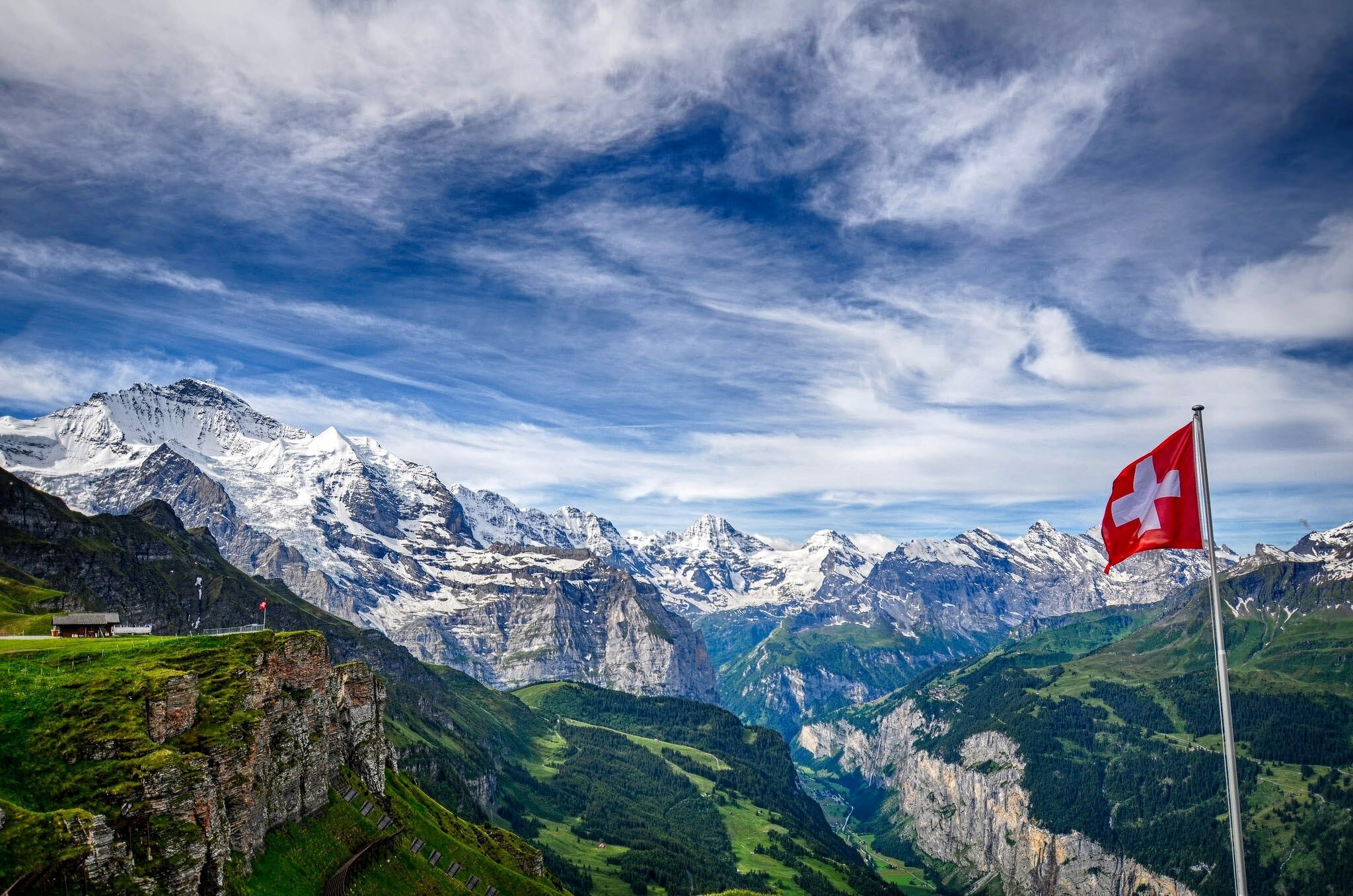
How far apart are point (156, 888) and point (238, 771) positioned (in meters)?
17.2

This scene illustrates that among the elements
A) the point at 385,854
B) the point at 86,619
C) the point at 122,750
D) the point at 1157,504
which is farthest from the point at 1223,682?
the point at 86,619

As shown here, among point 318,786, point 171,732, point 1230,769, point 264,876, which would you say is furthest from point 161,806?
point 1230,769

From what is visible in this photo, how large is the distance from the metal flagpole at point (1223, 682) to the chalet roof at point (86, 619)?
110717mm

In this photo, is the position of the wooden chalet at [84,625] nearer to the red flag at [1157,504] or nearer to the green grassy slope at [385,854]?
the green grassy slope at [385,854]

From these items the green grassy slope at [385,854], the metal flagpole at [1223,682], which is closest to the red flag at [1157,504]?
the metal flagpole at [1223,682]

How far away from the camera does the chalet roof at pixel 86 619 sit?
320ft

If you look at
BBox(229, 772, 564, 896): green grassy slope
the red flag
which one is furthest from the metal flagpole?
BBox(229, 772, 564, 896): green grassy slope

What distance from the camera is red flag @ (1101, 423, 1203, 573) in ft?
129

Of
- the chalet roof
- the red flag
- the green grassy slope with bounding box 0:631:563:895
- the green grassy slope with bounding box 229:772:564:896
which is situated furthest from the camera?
the chalet roof

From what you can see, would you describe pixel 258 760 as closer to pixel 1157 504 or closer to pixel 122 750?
pixel 122 750

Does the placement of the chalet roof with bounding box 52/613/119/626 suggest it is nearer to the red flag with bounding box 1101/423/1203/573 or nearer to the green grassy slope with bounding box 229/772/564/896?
the green grassy slope with bounding box 229/772/564/896

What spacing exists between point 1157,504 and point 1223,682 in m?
8.61

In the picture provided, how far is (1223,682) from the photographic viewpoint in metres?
37.4

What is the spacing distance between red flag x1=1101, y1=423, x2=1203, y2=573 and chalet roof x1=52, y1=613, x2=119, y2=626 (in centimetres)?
10714
